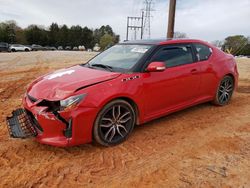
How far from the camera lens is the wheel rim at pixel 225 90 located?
218 inches

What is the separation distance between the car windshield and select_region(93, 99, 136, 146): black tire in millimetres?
655

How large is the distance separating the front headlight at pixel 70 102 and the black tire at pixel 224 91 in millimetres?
3301

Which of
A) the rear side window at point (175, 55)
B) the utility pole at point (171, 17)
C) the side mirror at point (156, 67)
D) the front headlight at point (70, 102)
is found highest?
the utility pole at point (171, 17)

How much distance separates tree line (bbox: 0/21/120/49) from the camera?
71.5m

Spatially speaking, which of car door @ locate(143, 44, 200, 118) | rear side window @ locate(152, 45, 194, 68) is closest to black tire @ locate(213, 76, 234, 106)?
car door @ locate(143, 44, 200, 118)

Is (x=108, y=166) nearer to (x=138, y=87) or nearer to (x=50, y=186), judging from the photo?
(x=50, y=186)

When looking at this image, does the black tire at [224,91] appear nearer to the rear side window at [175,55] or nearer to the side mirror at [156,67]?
the rear side window at [175,55]

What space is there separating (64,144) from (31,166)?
1.56 ft

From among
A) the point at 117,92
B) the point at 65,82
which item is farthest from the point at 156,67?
the point at 65,82

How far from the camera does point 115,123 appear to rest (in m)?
3.79

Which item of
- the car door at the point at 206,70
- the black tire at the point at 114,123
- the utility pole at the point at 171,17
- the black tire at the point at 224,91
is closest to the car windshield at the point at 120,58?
the black tire at the point at 114,123

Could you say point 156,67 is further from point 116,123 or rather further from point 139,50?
point 116,123

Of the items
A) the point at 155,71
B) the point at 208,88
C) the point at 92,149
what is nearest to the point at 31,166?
the point at 92,149

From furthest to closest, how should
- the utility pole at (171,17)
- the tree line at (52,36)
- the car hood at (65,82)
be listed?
the tree line at (52,36) < the utility pole at (171,17) < the car hood at (65,82)
